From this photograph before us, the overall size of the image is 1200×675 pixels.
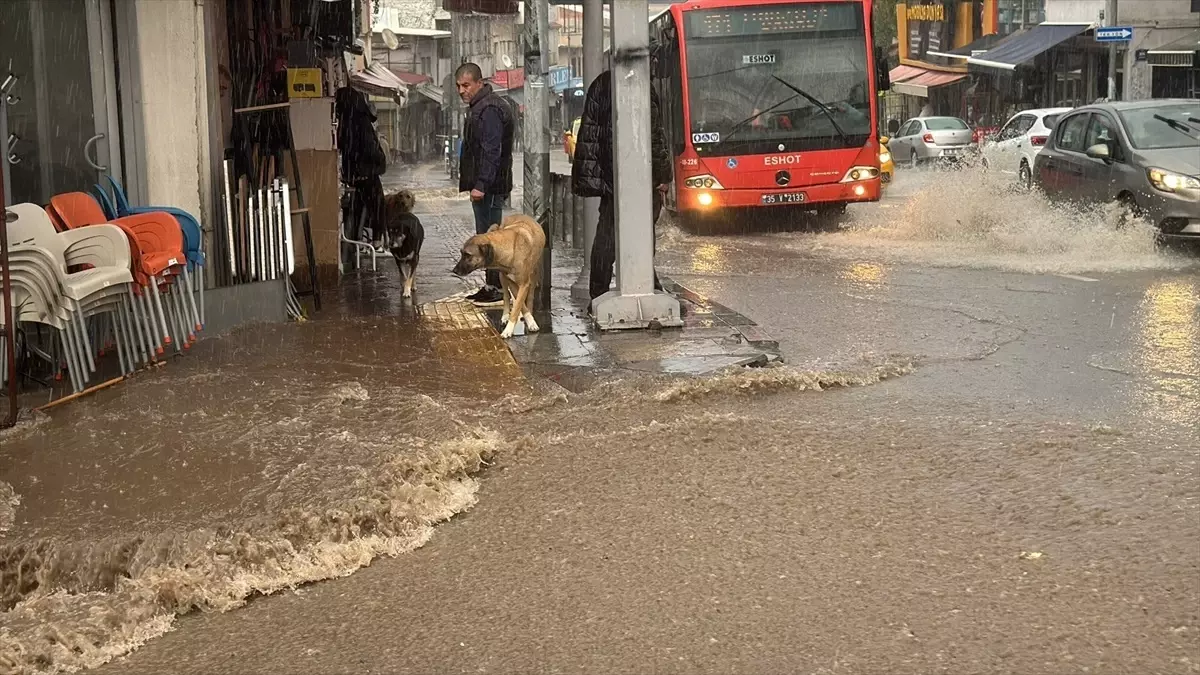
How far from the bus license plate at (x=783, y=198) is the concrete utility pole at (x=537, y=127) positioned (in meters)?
7.93

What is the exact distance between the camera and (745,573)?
4746 millimetres

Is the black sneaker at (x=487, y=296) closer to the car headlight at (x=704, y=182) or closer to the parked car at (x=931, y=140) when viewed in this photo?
the car headlight at (x=704, y=182)

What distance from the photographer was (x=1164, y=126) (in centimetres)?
1494

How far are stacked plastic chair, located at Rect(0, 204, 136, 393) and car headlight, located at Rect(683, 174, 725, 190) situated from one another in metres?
10.8

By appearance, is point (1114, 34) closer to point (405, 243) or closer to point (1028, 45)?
point (1028, 45)

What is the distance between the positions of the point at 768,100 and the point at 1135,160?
519 cm

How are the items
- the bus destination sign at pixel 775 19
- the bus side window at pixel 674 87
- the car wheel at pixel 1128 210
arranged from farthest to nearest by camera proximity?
the bus side window at pixel 674 87 → the bus destination sign at pixel 775 19 → the car wheel at pixel 1128 210

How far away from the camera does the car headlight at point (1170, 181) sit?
13695mm

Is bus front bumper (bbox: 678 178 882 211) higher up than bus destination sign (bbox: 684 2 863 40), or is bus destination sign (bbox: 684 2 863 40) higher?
bus destination sign (bbox: 684 2 863 40)

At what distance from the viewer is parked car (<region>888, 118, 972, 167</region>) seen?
123 feet

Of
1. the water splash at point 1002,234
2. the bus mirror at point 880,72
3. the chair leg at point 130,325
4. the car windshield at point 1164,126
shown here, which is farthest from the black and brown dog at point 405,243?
the bus mirror at point 880,72

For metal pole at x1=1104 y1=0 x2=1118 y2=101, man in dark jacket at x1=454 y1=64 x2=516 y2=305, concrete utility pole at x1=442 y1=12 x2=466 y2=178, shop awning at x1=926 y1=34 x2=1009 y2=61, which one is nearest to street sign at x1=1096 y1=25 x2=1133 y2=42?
metal pole at x1=1104 y1=0 x2=1118 y2=101

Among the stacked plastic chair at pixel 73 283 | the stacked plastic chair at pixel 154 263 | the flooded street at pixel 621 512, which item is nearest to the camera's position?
the flooded street at pixel 621 512

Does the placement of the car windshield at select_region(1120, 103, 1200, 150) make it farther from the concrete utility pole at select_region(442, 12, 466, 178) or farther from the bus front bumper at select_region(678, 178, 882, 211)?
the concrete utility pole at select_region(442, 12, 466, 178)
